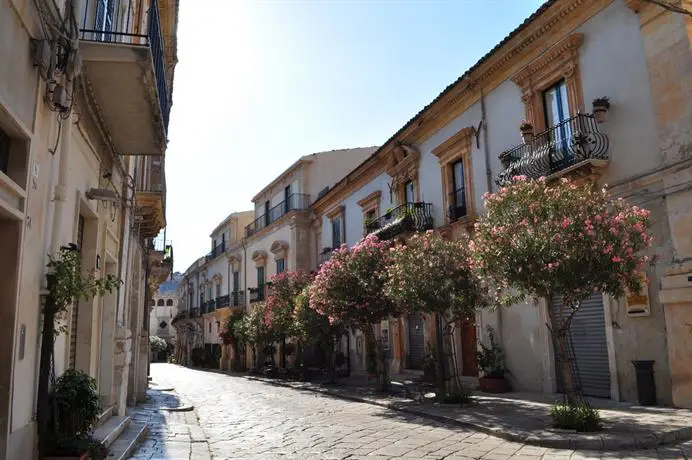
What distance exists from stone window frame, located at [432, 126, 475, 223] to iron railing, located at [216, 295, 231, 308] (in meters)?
24.5

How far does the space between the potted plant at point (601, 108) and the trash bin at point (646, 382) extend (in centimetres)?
450

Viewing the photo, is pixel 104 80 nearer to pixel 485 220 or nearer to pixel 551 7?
pixel 485 220

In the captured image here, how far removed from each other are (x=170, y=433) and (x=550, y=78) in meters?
10.3

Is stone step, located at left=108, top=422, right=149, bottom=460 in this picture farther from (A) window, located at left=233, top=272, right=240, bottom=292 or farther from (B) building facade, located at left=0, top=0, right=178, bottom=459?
(A) window, located at left=233, top=272, right=240, bottom=292

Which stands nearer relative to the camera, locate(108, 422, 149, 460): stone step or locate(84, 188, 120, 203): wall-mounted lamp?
locate(108, 422, 149, 460): stone step

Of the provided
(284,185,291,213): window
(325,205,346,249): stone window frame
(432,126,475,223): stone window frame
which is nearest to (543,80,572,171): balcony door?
(432,126,475,223): stone window frame

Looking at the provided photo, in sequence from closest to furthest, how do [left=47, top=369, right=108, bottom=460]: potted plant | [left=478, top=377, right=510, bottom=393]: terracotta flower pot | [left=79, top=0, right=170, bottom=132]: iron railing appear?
[left=47, top=369, right=108, bottom=460]: potted plant < [left=79, top=0, right=170, bottom=132]: iron railing < [left=478, top=377, right=510, bottom=393]: terracotta flower pot

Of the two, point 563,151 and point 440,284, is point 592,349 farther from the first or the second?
point 563,151

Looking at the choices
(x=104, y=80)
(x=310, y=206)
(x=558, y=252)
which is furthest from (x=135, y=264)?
(x=310, y=206)

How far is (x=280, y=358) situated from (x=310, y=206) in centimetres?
778

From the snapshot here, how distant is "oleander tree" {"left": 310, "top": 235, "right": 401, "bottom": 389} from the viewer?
14844 millimetres

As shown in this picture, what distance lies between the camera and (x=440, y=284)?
1132cm

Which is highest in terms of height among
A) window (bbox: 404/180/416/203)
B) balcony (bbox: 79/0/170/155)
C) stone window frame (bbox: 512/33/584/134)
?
stone window frame (bbox: 512/33/584/134)

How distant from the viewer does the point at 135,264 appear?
45.0 ft
